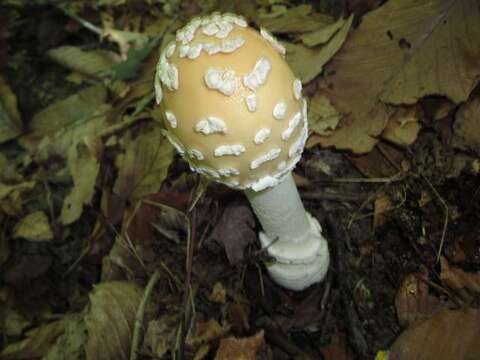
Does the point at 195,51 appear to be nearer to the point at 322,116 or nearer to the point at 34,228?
the point at 322,116

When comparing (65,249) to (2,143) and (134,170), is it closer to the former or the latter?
(134,170)

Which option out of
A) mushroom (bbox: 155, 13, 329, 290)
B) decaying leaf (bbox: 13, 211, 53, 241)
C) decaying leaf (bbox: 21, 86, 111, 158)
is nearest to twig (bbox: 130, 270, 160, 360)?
decaying leaf (bbox: 13, 211, 53, 241)

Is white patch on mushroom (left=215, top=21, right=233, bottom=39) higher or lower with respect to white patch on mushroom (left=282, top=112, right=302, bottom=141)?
higher

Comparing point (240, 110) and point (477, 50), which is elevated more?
point (240, 110)

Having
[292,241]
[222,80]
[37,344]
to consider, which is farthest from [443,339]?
[37,344]

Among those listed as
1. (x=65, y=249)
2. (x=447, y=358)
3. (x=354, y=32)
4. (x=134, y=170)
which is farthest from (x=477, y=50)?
(x=65, y=249)

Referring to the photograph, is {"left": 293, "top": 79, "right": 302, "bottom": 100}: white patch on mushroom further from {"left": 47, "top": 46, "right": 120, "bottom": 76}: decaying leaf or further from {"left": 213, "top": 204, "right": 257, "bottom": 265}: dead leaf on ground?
{"left": 47, "top": 46, "right": 120, "bottom": 76}: decaying leaf
